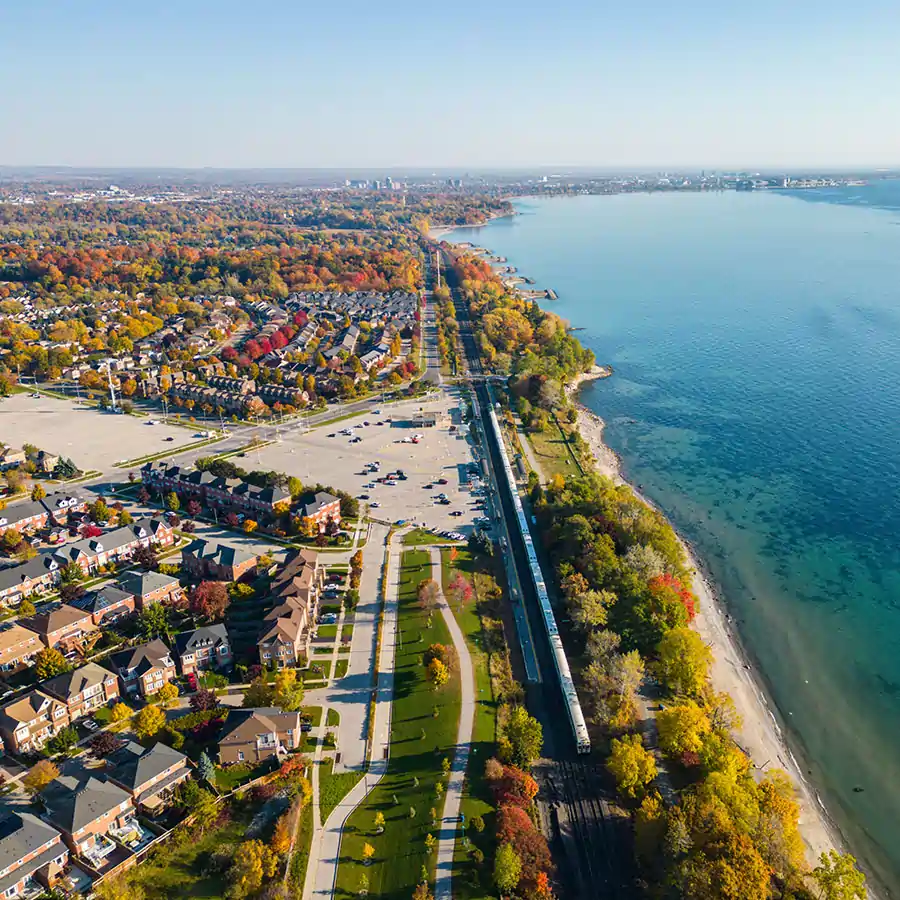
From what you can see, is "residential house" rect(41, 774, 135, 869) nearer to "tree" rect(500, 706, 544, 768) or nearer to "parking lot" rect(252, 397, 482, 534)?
"tree" rect(500, 706, 544, 768)

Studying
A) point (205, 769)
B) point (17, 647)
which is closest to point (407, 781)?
point (205, 769)

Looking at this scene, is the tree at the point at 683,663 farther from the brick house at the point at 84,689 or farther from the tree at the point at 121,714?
the brick house at the point at 84,689

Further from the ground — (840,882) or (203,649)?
(203,649)

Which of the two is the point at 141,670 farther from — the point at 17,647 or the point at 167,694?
the point at 17,647

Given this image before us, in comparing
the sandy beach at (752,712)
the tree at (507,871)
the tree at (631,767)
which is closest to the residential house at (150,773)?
the tree at (507,871)

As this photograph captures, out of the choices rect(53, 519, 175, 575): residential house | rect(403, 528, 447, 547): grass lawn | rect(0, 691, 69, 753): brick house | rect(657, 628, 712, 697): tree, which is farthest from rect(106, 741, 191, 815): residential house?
rect(657, 628, 712, 697): tree

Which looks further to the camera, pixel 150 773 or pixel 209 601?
pixel 209 601
